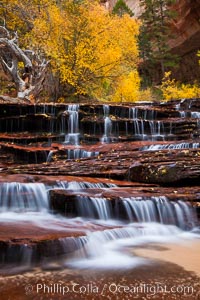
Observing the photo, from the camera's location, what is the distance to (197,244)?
20.2ft

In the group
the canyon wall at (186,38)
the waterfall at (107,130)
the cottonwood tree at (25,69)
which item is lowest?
the waterfall at (107,130)

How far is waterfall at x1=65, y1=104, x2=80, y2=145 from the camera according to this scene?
15.9m

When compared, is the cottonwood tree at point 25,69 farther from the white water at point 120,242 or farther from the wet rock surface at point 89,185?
the white water at point 120,242

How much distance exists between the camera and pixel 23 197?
26.7 ft

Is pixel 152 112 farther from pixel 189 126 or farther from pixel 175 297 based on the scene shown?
pixel 175 297

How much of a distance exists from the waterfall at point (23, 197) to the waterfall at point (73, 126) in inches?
298

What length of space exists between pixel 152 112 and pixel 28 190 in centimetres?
1080

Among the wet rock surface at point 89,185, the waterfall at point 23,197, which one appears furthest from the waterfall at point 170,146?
the waterfall at point 23,197

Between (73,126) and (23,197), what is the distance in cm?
881

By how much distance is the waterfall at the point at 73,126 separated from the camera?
15921 millimetres

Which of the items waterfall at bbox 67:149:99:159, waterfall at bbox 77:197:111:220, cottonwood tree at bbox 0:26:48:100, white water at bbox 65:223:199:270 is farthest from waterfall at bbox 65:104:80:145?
white water at bbox 65:223:199:270

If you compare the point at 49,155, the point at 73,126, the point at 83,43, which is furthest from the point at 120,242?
the point at 83,43

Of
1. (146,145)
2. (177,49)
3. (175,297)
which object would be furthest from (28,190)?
(177,49)

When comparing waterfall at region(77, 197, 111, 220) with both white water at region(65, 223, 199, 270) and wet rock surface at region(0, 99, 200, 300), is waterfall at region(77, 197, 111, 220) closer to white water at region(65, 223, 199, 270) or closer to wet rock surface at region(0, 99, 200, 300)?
wet rock surface at region(0, 99, 200, 300)
